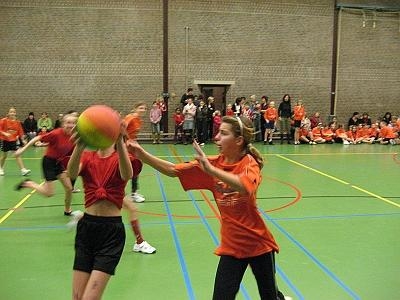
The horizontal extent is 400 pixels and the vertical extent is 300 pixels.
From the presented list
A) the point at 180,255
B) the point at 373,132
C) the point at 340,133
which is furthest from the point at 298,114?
the point at 180,255

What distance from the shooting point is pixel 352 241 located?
20.0 ft

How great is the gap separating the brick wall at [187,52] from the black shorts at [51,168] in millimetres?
13322

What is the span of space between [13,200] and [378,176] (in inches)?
345

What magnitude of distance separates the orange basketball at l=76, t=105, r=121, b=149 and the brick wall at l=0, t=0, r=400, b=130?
681 inches

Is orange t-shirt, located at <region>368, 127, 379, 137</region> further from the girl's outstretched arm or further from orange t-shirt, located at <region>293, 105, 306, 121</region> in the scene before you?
the girl's outstretched arm

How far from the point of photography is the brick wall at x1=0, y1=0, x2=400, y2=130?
19219 mm

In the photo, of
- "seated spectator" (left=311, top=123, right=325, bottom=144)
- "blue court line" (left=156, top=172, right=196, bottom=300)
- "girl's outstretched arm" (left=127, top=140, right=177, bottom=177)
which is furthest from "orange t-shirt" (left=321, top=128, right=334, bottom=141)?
"girl's outstretched arm" (left=127, top=140, right=177, bottom=177)

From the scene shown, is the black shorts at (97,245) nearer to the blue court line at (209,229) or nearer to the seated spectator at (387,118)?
the blue court line at (209,229)

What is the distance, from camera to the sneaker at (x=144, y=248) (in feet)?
18.3

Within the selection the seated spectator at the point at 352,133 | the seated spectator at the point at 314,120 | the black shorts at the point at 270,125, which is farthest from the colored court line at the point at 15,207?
the seated spectator at the point at 352,133

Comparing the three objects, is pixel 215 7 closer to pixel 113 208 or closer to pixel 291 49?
pixel 291 49

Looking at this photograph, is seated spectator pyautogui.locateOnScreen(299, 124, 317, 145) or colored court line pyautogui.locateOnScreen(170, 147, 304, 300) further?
seated spectator pyautogui.locateOnScreen(299, 124, 317, 145)

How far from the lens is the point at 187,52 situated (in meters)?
20.1

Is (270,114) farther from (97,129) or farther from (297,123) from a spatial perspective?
(97,129)
